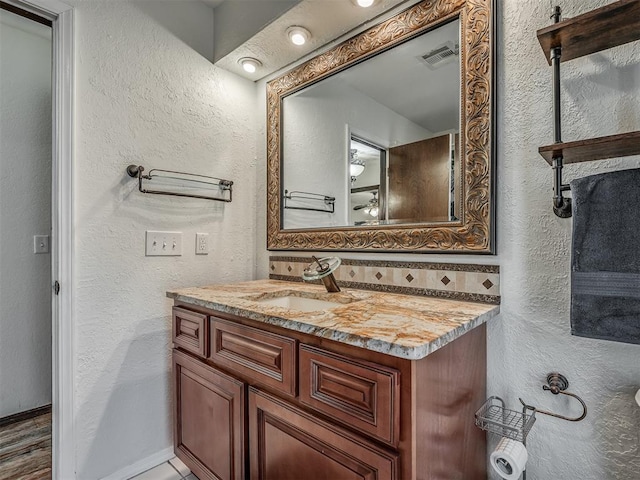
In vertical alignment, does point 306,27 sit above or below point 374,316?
above

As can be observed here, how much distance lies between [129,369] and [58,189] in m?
0.87

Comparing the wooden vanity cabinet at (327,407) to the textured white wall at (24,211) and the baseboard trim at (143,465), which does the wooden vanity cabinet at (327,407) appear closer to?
the baseboard trim at (143,465)

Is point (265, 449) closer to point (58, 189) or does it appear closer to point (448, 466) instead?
point (448, 466)

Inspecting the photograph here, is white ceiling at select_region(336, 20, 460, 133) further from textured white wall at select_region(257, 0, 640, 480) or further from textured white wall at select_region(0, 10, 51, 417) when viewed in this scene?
textured white wall at select_region(0, 10, 51, 417)

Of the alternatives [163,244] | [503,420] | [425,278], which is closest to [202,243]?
[163,244]

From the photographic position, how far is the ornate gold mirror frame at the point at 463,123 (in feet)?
3.89

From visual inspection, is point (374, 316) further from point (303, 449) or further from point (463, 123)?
point (463, 123)

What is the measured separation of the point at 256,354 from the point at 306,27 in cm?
145

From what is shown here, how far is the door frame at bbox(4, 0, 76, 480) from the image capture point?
4.71 ft

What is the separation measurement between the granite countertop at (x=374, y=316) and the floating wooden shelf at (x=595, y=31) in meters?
0.81

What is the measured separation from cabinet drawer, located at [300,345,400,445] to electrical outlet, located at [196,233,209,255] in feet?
3.59

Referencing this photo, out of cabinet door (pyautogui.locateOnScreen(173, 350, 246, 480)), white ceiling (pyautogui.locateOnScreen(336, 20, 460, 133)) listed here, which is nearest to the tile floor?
cabinet door (pyautogui.locateOnScreen(173, 350, 246, 480))

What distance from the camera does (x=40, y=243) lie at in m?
2.17

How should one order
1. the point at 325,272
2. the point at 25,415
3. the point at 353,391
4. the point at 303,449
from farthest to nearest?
1. the point at 25,415
2. the point at 325,272
3. the point at 303,449
4. the point at 353,391
